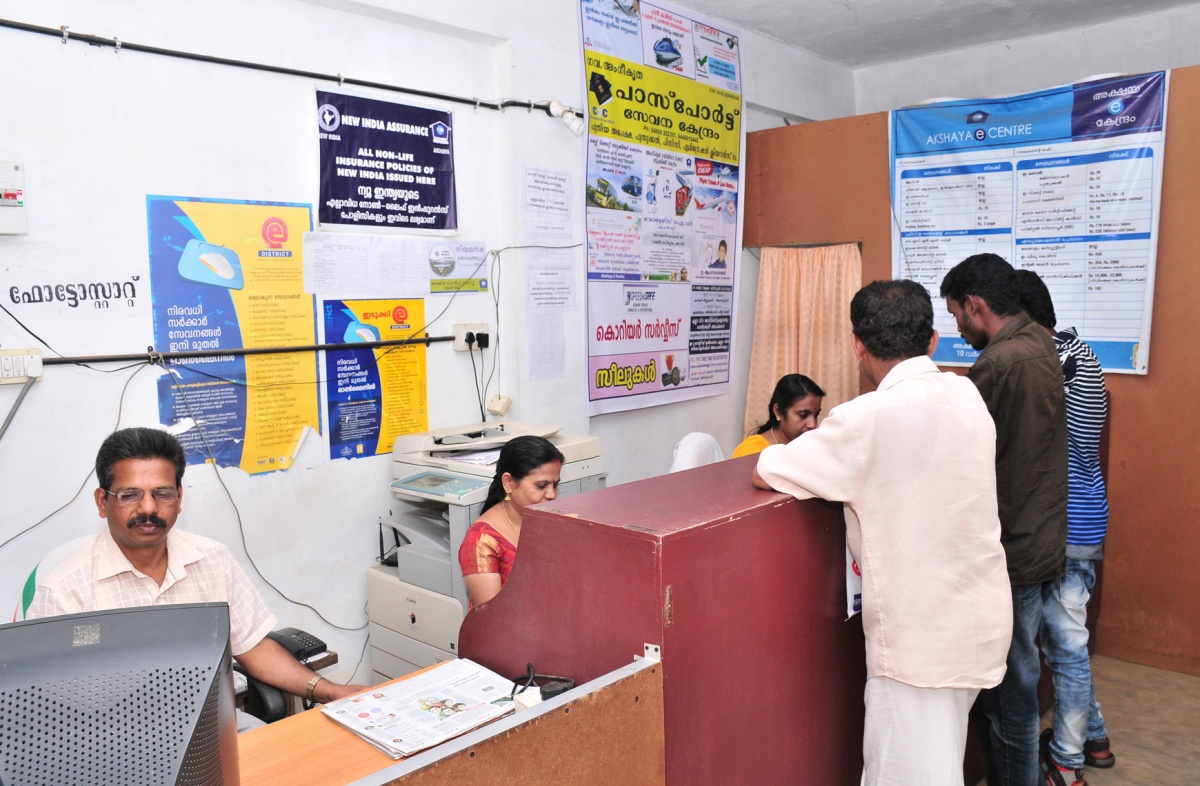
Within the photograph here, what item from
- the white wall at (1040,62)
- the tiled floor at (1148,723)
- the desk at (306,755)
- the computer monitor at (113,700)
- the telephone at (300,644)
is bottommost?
the tiled floor at (1148,723)

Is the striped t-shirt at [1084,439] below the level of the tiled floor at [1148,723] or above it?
above

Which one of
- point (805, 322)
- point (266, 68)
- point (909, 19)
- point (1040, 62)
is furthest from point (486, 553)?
point (1040, 62)

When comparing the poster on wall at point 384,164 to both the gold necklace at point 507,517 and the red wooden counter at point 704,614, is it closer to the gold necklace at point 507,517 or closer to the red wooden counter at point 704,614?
the gold necklace at point 507,517

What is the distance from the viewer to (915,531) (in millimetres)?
1708

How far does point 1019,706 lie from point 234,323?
2573 millimetres

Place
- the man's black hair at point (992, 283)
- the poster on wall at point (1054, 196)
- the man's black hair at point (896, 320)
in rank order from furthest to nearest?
the poster on wall at point (1054, 196), the man's black hair at point (992, 283), the man's black hair at point (896, 320)

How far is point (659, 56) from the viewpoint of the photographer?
4164mm

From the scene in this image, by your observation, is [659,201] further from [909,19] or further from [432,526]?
[432,526]

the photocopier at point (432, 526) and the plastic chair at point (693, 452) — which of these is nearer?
the photocopier at point (432, 526)

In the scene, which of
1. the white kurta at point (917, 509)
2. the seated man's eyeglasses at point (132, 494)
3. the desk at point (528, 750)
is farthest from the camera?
the seated man's eyeglasses at point (132, 494)

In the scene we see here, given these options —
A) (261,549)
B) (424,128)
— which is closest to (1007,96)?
(424,128)

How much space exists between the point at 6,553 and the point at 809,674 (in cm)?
216

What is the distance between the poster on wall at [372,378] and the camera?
3105 millimetres

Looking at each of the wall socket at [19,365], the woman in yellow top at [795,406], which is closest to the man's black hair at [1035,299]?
the woman in yellow top at [795,406]
